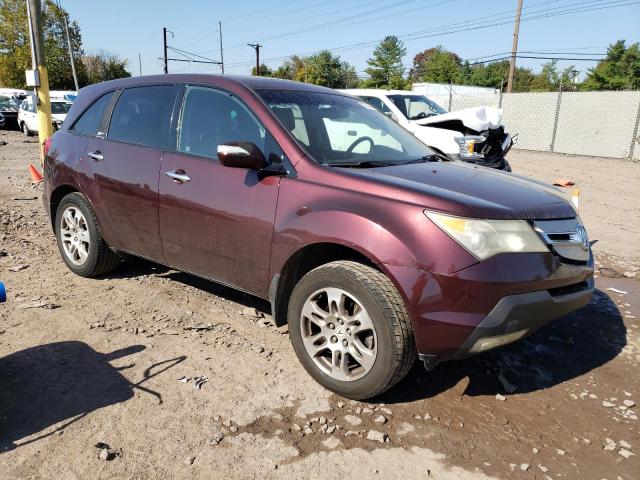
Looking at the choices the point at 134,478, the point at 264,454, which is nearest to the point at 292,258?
the point at 264,454

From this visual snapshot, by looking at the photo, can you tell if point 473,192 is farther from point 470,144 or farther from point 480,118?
point 480,118

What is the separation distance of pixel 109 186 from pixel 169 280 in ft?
3.48

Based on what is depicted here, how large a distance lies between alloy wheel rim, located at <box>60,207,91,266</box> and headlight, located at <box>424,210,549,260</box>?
3316 mm

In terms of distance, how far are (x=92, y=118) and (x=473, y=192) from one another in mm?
3466

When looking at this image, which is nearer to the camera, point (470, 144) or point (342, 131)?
point (342, 131)

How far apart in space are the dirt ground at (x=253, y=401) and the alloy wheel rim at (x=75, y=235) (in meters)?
0.31

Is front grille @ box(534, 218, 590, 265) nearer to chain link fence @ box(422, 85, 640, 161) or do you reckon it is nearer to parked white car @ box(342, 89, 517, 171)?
parked white car @ box(342, 89, 517, 171)

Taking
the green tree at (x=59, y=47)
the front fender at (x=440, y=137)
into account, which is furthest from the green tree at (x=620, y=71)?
the front fender at (x=440, y=137)

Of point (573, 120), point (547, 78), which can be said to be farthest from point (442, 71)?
point (573, 120)

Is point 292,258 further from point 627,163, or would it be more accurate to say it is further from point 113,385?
point 627,163

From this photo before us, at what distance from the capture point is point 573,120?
21.0m

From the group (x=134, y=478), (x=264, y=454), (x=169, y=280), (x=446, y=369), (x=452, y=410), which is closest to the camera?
(x=134, y=478)

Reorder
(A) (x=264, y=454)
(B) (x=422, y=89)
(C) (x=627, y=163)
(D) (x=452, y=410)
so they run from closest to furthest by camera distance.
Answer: (A) (x=264, y=454) < (D) (x=452, y=410) < (C) (x=627, y=163) < (B) (x=422, y=89)

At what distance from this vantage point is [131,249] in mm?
4332
